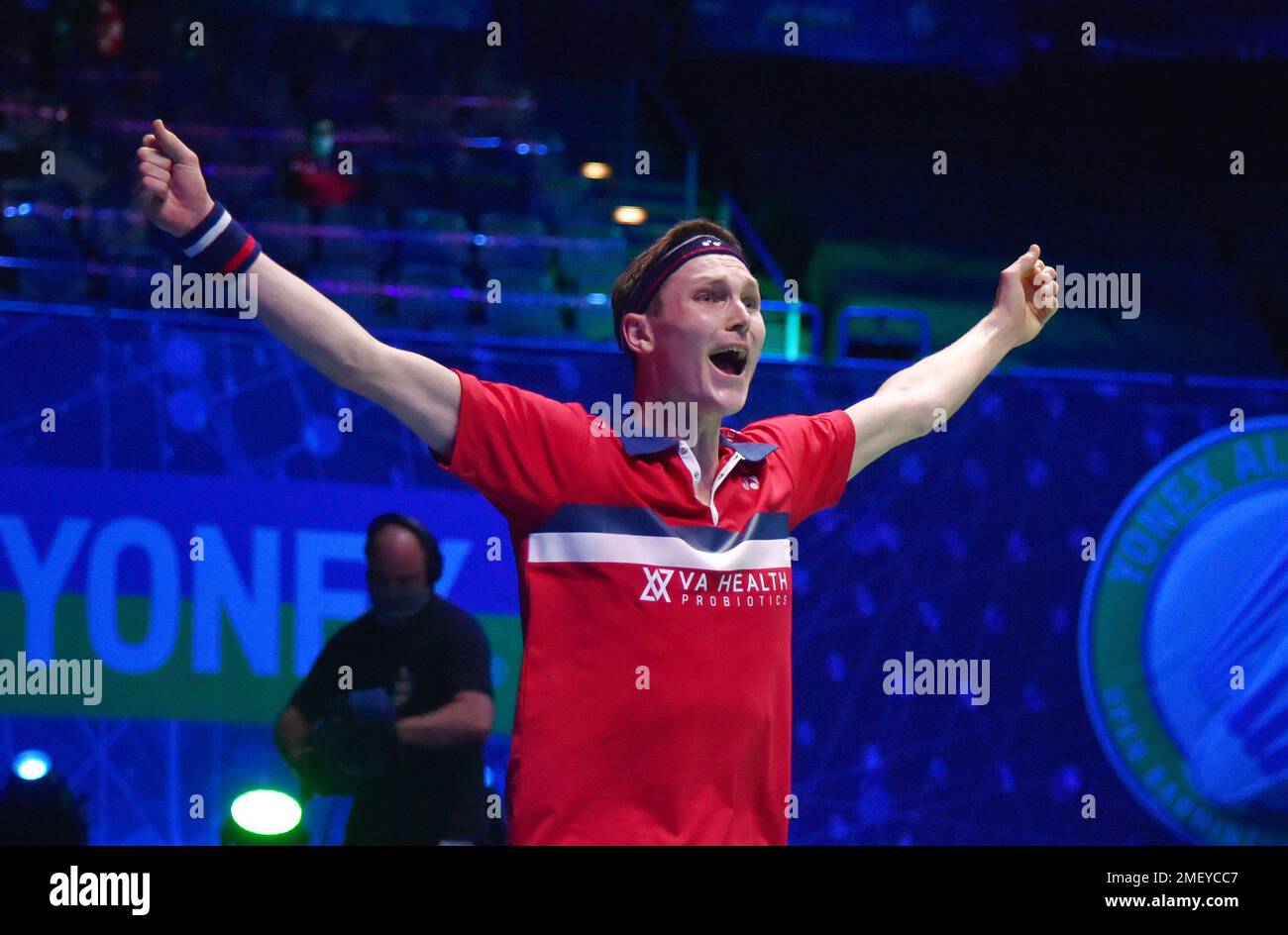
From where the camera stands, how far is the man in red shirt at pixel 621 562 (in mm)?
2475

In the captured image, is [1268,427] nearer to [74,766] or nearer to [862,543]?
[862,543]

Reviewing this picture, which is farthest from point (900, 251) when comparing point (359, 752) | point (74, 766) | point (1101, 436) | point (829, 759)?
point (74, 766)

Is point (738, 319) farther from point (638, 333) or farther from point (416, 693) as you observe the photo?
point (416, 693)

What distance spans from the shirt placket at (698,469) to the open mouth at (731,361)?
0.17 metres

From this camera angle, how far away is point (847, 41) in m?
9.35

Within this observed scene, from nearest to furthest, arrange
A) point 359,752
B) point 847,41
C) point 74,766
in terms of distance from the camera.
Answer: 1. point 359,752
2. point 74,766
3. point 847,41

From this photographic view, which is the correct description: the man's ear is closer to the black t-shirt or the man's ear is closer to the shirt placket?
the shirt placket

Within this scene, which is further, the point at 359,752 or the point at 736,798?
the point at 359,752

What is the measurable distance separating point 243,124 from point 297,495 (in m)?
3.36

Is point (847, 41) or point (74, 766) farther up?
point (847, 41)

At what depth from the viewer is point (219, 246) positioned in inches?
95.7

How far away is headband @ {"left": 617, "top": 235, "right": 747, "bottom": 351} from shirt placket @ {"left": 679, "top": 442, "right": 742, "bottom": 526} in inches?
11.9

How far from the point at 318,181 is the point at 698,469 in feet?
16.2

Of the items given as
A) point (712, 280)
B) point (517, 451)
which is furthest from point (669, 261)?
point (517, 451)
